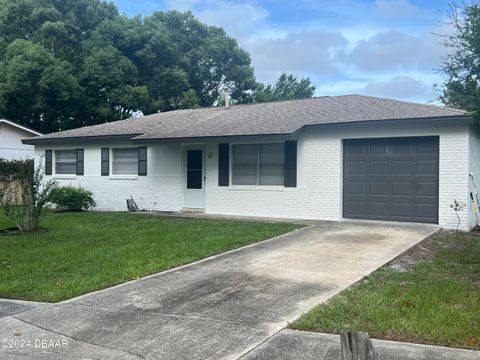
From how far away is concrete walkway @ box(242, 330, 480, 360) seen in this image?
414cm

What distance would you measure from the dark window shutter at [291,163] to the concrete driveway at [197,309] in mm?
5205

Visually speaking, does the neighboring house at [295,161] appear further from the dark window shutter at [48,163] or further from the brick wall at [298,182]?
the dark window shutter at [48,163]

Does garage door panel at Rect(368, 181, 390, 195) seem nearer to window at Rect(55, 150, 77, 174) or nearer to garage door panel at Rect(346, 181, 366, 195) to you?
garage door panel at Rect(346, 181, 366, 195)

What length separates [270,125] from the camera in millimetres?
14266

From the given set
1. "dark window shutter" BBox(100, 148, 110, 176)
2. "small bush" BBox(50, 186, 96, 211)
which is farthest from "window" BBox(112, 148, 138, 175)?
"small bush" BBox(50, 186, 96, 211)

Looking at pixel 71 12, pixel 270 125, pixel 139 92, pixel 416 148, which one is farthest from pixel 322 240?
pixel 71 12

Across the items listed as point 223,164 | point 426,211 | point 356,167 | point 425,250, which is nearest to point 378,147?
point 356,167

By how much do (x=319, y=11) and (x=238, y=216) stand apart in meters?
6.43

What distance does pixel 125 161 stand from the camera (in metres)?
17.6

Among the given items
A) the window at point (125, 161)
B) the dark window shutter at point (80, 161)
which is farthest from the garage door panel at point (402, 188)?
the dark window shutter at point (80, 161)

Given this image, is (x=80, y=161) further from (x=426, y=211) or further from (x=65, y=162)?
(x=426, y=211)

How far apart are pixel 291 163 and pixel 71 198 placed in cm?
846

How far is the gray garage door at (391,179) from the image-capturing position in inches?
485

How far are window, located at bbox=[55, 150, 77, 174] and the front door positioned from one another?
5127 millimetres
